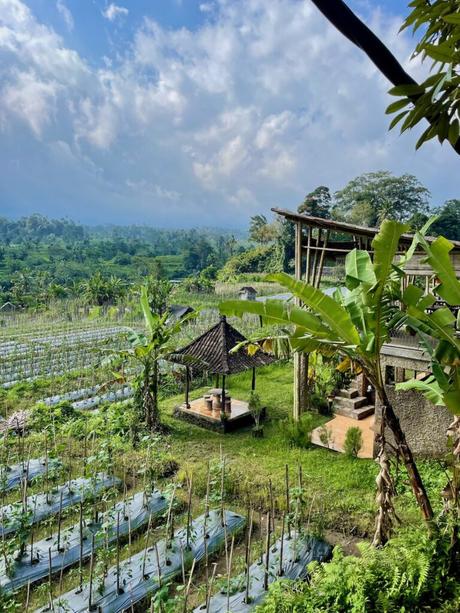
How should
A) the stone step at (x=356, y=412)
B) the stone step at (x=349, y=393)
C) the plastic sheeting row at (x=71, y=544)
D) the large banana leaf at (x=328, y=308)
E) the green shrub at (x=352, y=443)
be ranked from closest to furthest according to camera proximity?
1. the large banana leaf at (x=328, y=308)
2. the plastic sheeting row at (x=71, y=544)
3. the green shrub at (x=352, y=443)
4. the stone step at (x=356, y=412)
5. the stone step at (x=349, y=393)

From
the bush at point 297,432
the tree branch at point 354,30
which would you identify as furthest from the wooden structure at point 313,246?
the tree branch at point 354,30

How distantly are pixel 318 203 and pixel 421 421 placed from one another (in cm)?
3485

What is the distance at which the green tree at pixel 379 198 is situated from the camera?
130ft

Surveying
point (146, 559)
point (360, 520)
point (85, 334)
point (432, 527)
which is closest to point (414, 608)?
point (432, 527)

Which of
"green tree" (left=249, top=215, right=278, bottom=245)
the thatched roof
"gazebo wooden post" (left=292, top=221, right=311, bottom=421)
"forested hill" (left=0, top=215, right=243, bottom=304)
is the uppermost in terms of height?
"green tree" (left=249, top=215, right=278, bottom=245)

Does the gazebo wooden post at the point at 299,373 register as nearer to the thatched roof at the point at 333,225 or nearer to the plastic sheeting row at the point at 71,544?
the thatched roof at the point at 333,225

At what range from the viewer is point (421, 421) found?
6332 mm

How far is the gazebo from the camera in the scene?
320 inches

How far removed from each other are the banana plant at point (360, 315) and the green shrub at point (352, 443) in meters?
3.05

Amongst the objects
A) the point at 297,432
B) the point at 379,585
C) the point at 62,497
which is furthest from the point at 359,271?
the point at 297,432

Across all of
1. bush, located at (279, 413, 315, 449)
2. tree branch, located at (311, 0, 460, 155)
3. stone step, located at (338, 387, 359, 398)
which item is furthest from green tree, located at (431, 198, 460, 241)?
tree branch, located at (311, 0, 460, 155)

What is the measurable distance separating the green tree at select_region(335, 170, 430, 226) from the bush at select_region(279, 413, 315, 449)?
3408 centimetres

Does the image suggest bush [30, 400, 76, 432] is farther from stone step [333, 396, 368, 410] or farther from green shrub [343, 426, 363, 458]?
stone step [333, 396, 368, 410]

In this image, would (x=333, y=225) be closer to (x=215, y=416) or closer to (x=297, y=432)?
(x=297, y=432)
